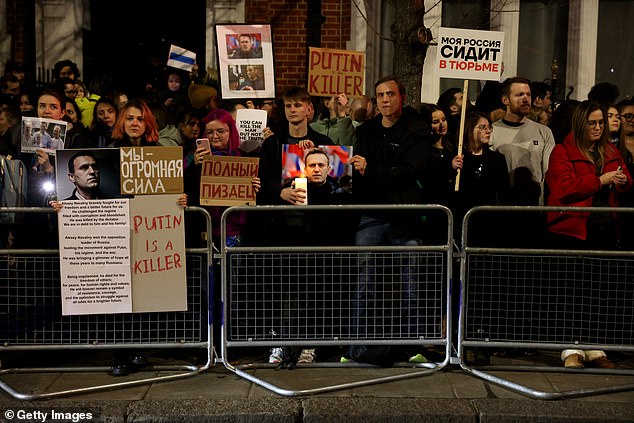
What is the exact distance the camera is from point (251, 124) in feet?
27.1

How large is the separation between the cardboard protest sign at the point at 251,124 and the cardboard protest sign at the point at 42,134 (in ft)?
5.82

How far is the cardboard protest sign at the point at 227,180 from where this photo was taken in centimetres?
684

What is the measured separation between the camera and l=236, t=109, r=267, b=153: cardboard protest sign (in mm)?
8219

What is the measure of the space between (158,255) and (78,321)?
0.80 m

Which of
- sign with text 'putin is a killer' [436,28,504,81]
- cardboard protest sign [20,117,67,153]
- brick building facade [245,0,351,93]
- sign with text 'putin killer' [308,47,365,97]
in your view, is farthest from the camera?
brick building facade [245,0,351,93]

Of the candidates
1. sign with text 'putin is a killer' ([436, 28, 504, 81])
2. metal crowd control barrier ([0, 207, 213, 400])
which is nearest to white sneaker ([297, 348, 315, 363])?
metal crowd control barrier ([0, 207, 213, 400])

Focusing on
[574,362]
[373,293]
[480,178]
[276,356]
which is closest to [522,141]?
[480,178]

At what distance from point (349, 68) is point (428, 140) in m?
1.57

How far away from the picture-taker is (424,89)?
1234cm

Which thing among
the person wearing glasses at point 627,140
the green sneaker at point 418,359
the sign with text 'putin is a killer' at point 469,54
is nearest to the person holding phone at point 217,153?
the green sneaker at point 418,359

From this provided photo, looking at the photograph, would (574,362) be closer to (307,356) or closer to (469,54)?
(307,356)

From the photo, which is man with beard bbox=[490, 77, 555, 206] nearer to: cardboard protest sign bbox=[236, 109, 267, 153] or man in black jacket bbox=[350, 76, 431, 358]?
man in black jacket bbox=[350, 76, 431, 358]

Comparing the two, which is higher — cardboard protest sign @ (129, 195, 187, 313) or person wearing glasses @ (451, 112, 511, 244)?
person wearing glasses @ (451, 112, 511, 244)

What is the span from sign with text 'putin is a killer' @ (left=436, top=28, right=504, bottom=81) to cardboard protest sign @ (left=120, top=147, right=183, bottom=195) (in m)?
2.43
